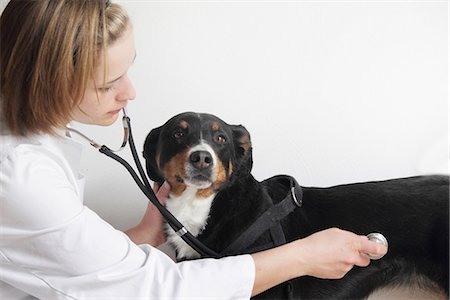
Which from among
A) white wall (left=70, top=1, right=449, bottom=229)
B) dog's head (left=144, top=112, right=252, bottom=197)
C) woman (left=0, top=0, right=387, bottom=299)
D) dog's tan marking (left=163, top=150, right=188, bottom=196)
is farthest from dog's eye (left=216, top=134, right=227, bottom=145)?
white wall (left=70, top=1, right=449, bottom=229)

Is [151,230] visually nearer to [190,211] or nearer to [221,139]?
[190,211]

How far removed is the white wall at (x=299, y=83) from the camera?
2066 millimetres

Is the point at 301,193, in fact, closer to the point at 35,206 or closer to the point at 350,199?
the point at 350,199

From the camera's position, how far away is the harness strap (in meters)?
1.55

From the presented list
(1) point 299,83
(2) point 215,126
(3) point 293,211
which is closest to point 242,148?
(2) point 215,126

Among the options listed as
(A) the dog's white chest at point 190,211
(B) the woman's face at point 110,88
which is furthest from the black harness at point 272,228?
(B) the woman's face at point 110,88

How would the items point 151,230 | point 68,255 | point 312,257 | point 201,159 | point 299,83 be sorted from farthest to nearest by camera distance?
point 299,83 → point 151,230 → point 201,159 → point 312,257 → point 68,255

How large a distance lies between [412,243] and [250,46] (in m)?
0.94

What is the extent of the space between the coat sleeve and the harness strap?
0.84 ft

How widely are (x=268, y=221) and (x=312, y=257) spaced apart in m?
0.25

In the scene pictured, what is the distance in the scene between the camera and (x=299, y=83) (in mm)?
2105

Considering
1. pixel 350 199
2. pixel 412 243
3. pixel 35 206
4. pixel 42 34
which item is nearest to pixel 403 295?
pixel 412 243

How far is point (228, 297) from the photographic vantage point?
4.20 ft

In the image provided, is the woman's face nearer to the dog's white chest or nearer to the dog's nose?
the dog's nose
